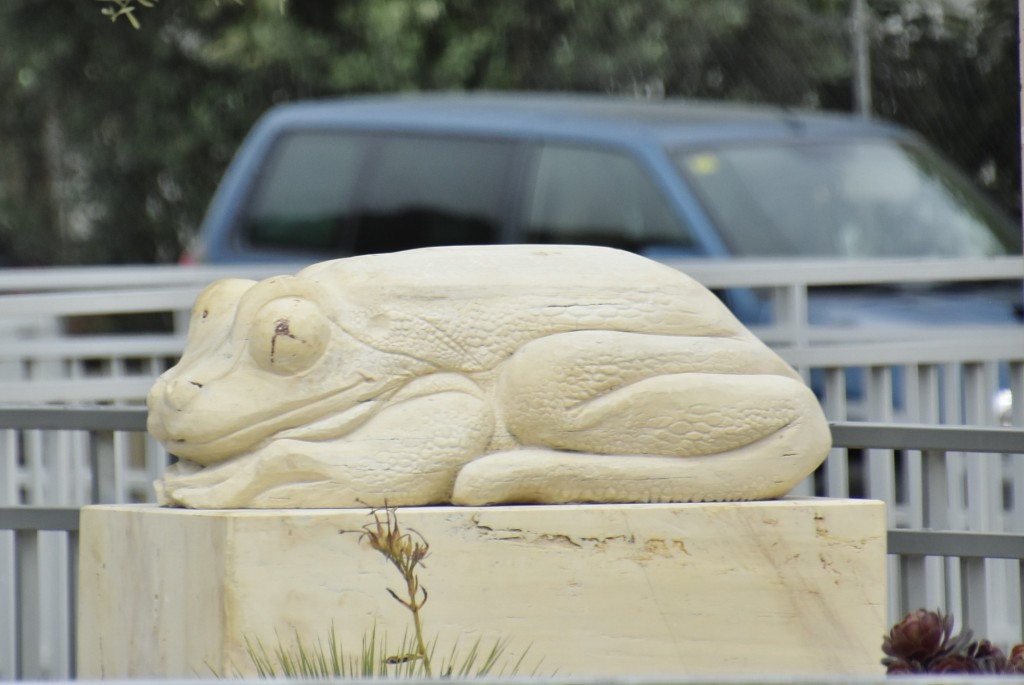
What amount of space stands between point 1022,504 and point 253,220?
4673mm

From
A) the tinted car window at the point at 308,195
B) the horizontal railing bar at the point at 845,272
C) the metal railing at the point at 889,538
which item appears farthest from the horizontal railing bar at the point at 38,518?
the tinted car window at the point at 308,195

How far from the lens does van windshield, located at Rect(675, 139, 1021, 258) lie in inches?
266

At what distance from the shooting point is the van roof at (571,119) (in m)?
7.19

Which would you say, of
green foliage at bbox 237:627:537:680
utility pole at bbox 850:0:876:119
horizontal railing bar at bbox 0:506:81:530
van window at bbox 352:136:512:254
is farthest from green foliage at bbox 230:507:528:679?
utility pole at bbox 850:0:876:119

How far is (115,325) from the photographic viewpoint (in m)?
14.2

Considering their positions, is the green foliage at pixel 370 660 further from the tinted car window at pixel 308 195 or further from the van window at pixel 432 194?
the tinted car window at pixel 308 195

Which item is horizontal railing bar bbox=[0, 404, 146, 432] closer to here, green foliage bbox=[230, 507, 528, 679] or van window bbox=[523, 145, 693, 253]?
green foliage bbox=[230, 507, 528, 679]

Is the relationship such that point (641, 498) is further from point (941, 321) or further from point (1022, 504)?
point (941, 321)

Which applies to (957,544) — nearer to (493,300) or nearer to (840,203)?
(493,300)

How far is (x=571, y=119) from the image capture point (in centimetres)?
735

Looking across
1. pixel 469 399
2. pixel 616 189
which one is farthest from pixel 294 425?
pixel 616 189

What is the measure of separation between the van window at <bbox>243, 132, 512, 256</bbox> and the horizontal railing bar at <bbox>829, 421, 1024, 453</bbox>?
3.59m

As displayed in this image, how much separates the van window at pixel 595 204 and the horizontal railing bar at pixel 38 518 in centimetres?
334

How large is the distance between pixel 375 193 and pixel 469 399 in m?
4.47
